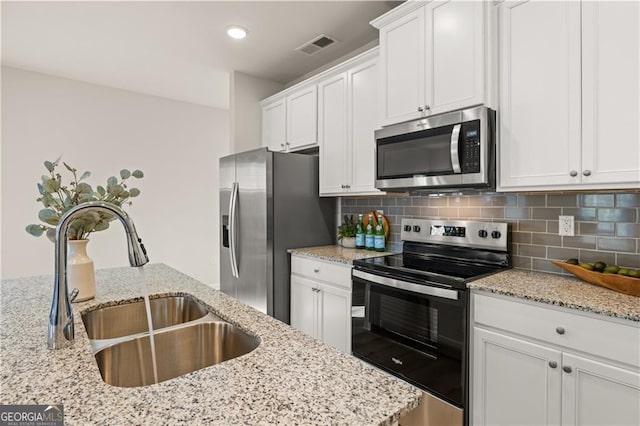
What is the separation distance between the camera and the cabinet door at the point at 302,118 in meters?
3.12

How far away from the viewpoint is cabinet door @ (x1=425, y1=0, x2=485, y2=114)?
74.6 inches

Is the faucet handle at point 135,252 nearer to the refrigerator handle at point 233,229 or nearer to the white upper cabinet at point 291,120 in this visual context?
the refrigerator handle at point 233,229

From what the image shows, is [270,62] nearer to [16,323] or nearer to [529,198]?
[529,198]

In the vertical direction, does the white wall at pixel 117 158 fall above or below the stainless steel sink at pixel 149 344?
above

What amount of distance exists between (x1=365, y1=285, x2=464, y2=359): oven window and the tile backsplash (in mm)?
672

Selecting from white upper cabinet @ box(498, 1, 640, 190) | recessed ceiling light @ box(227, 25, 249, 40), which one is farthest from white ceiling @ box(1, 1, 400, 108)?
white upper cabinet @ box(498, 1, 640, 190)

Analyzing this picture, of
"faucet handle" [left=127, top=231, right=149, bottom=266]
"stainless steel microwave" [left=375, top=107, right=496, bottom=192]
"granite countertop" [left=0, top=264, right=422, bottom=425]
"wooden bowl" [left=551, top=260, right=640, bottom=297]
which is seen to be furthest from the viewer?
"stainless steel microwave" [left=375, top=107, right=496, bottom=192]

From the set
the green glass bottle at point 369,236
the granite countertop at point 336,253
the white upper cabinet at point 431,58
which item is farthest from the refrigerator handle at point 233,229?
the white upper cabinet at point 431,58

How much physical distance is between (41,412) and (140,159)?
438cm

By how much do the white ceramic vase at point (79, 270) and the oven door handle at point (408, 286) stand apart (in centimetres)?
146

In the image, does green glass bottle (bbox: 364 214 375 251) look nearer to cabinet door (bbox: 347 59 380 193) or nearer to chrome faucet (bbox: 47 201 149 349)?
cabinet door (bbox: 347 59 380 193)

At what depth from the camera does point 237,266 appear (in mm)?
3051

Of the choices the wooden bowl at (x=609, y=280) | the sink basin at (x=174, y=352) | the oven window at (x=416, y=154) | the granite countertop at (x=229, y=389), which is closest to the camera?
the granite countertop at (x=229, y=389)

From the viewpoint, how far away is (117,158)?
14.1ft
